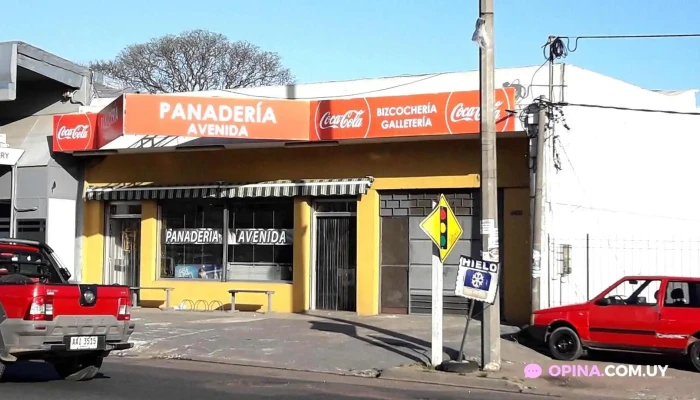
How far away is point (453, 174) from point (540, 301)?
3.75 meters

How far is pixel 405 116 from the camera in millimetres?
18062

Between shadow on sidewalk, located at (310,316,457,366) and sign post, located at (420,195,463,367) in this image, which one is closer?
sign post, located at (420,195,463,367)

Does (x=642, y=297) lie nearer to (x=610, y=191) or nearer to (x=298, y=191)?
(x=610, y=191)

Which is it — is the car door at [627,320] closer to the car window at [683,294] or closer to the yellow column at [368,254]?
the car window at [683,294]

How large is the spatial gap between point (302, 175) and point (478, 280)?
28.6 ft

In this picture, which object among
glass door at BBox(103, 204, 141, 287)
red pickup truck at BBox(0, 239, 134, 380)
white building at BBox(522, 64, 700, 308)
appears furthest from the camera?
glass door at BBox(103, 204, 141, 287)

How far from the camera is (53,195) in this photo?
22266 millimetres

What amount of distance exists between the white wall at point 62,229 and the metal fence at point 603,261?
1296 centimetres

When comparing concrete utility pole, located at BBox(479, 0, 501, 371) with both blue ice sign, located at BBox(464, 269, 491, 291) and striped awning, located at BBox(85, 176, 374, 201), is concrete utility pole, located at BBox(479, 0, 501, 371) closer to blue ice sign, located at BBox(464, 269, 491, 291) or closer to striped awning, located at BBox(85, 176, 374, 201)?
blue ice sign, located at BBox(464, 269, 491, 291)

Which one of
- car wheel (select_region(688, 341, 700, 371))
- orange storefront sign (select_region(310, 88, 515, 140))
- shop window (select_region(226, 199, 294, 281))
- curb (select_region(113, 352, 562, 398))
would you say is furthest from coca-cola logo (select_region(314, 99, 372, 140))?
car wheel (select_region(688, 341, 700, 371))

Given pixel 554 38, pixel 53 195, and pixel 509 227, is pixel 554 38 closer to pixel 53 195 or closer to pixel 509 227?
pixel 509 227

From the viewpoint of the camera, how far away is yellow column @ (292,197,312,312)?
20203mm

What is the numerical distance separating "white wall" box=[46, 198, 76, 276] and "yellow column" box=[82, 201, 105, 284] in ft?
1.04

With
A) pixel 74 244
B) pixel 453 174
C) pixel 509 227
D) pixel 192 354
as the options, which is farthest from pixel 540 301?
pixel 74 244
